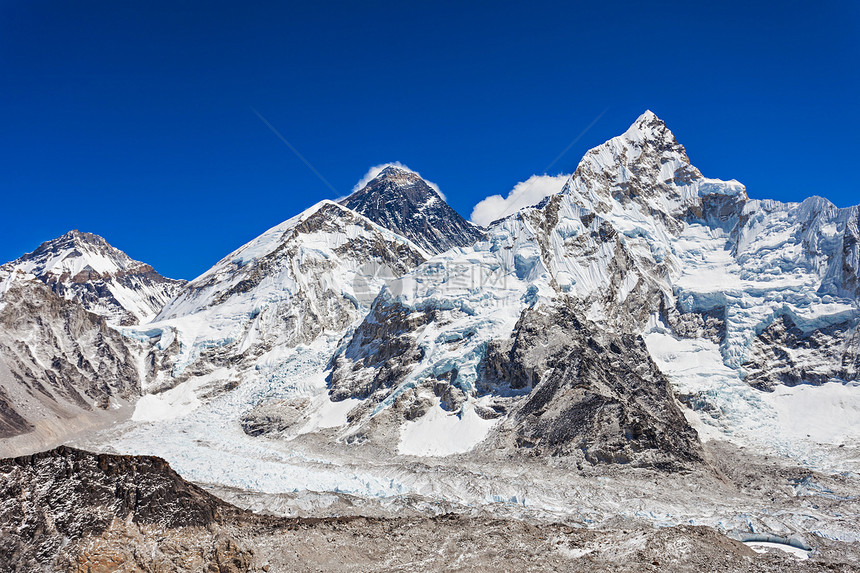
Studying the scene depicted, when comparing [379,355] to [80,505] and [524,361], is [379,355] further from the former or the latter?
[80,505]

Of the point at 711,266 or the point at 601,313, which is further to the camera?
the point at 711,266

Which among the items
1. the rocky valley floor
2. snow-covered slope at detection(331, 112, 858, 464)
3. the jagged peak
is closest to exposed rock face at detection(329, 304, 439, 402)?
snow-covered slope at detection(331, 112, 858, 464)

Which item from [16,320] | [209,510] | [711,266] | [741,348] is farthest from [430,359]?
[16,320]

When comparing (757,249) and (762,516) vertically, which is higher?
(757,249)

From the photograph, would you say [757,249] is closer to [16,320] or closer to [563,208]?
[563,208]

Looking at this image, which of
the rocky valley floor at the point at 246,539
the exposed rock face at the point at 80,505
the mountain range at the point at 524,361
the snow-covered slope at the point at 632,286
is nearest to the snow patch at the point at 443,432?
the mountain range at the point at 524,361

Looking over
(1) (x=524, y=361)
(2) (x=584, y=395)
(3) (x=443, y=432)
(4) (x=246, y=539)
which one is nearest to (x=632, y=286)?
(1) (x=524, y=361)
